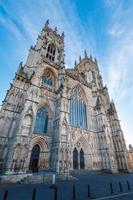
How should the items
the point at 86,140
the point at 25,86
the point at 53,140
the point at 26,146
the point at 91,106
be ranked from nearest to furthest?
the point at 26,146, the point at 53,140, the point at 25,86, the point at 86,140, the point at 91,106

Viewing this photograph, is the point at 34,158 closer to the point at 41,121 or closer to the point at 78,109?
the point at 41,121

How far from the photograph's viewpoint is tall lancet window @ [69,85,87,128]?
69.5 feet

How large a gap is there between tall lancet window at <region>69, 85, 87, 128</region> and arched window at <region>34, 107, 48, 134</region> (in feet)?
15.6

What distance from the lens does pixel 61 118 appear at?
16.6 m

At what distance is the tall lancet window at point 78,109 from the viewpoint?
2117cm

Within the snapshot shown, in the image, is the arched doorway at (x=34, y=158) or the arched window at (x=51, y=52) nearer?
the arched doorway at (x=34, y=158)

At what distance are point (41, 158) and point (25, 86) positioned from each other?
435 inches

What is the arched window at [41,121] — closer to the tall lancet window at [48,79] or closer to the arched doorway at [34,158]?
the arched doorway at [34,158]

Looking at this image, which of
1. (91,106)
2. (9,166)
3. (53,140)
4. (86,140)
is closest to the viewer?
(9,166)

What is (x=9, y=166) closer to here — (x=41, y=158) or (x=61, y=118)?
(x=41, y=158)

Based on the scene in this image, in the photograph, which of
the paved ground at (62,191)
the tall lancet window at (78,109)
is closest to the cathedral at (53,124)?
the tall lancet window at (78,109)

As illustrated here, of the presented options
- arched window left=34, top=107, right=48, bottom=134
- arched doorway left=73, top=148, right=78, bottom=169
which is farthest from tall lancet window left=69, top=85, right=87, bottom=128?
arched window left=34, top=107, right=48, bottom=134

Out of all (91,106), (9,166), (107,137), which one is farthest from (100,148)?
(9,166)

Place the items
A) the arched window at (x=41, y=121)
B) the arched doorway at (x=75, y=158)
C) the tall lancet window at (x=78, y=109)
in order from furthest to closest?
the tall lancet window at (x=78, y=109), the arched doorway at (x=75, y=158), the arched window at (x=41, y=121)
